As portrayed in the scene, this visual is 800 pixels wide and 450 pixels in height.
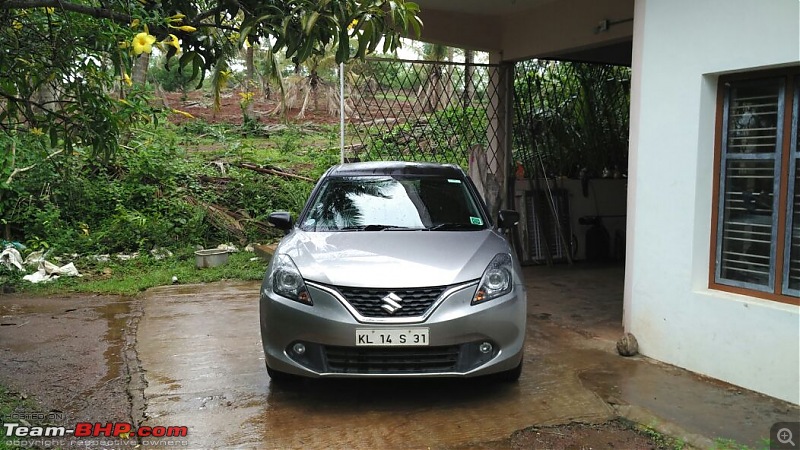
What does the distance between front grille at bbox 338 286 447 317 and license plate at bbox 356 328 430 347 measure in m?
0.09

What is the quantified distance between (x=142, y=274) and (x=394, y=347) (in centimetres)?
569

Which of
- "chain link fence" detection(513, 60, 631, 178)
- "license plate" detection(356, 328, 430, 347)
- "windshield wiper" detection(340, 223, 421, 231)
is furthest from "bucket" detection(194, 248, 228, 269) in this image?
"license plate" detection(356, 328, 430, 347)

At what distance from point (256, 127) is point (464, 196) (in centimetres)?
1456

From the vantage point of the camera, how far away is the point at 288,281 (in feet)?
12.3

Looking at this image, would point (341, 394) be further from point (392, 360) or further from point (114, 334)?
point (114, 334)

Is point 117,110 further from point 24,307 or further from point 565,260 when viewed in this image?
point 565,260

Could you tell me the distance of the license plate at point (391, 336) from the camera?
3.48m

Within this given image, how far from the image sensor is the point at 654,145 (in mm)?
4559

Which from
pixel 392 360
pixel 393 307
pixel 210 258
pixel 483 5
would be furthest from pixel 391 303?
pixel 210 258

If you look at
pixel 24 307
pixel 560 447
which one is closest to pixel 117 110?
pixel 560 447

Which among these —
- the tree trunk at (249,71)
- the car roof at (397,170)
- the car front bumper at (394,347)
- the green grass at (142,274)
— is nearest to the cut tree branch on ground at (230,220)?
the green grass at (142,274)

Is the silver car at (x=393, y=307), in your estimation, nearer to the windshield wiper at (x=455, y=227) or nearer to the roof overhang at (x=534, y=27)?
the windshield wiper at (x=455, y=227)

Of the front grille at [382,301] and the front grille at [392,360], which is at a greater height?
the front grille at [382,301]

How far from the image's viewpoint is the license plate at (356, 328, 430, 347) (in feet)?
11.4
